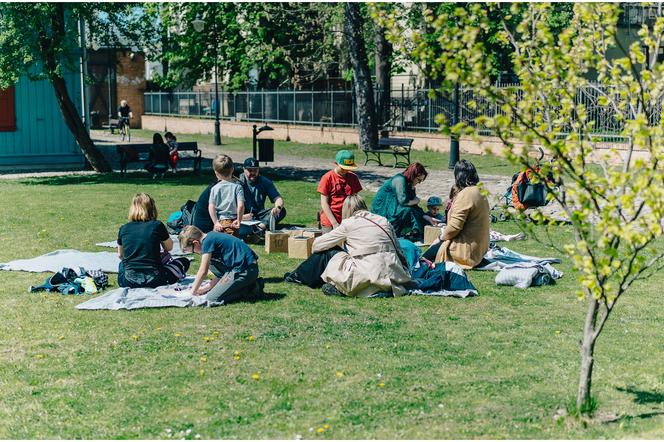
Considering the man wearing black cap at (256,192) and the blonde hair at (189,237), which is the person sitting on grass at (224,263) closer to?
the blonde hair at (189,237)

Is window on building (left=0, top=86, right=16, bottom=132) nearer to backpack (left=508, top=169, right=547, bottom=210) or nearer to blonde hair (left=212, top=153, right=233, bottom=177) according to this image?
blonde hair (left=212, top=153, right=233, bottom=177)

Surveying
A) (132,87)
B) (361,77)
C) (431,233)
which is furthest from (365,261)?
(132,87)

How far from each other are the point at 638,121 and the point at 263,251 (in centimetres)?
870

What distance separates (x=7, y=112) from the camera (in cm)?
2725

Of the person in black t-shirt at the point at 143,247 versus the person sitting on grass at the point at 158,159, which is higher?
the person sitting on grass at the point at 158,159

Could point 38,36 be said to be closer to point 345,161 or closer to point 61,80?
point 61,80

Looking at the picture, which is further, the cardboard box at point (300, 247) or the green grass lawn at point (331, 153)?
the green grass lawn at point (331, 153)

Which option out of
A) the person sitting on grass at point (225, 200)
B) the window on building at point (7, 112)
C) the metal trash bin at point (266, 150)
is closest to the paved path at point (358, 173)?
the metal trash bin at point (266, 150)

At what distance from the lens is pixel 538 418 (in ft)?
20.9

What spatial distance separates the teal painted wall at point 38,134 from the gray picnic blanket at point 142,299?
1841 cm

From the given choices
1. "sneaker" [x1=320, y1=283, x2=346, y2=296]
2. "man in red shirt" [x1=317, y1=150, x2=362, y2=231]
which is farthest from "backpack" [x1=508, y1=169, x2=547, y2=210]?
"sneaker" [x1=320, y1=283, x2=346, y2=296]

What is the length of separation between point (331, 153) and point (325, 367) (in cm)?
2538

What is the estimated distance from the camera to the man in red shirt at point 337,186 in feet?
42.2

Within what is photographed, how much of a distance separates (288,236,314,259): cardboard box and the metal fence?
9688 mm
